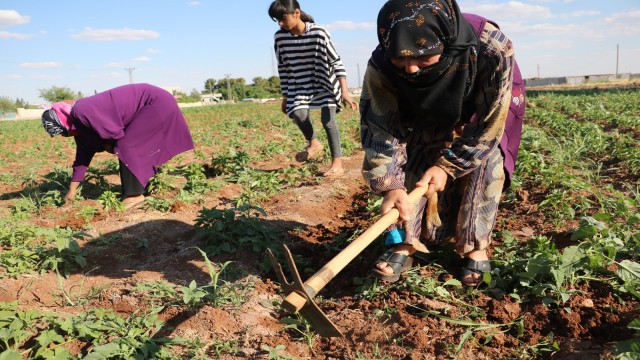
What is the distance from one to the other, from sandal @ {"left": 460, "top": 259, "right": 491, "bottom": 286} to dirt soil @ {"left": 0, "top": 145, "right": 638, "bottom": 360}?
95mm

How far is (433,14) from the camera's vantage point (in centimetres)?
175

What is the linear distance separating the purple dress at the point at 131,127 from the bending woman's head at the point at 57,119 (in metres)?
0.06

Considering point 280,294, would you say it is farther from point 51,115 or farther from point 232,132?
point 232,132

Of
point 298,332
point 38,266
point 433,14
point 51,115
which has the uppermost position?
point 433,14

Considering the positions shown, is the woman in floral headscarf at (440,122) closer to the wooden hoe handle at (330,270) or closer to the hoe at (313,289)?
the wooden hoe handle at (330,270)

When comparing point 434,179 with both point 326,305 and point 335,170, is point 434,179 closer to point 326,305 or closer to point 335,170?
point 326,305

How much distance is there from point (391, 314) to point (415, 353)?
282 millimetres

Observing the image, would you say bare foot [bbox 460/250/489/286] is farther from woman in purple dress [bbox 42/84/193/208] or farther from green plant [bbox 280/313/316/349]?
woman in purple dress [bbox 42/84/193/208]

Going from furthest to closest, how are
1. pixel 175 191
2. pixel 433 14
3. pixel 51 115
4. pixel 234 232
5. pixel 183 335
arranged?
pixel 175 191 → pixel 51 115 → pixel 234 232 → pixel 183 335 → pixel 433 14

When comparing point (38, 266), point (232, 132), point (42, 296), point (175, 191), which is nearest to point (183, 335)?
point (42, 296)

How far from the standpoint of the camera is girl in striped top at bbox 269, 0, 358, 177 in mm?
4207

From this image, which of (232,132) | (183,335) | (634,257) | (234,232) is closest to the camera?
(183,335)

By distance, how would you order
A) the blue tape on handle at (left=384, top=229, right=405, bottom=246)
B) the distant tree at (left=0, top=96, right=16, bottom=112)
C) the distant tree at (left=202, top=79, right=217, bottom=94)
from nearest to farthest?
the blue tape on handle at (left=384, top=229, right=405, bottom=246), the distant tree at (left=0, top=96, right=16, bottom=112), the distant tree at (left=202, top=79, right=217, bottom=94)

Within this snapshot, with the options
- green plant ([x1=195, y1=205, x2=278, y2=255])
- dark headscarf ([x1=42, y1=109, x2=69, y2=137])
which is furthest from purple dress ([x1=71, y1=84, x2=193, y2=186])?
green plant ([x1=195, y1=205, x2=278, y2=255])
